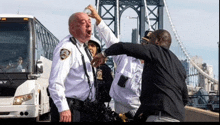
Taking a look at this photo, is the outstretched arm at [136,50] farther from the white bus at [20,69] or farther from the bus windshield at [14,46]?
the bus windshield at [14,46]

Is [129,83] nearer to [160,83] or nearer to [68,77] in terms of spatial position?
[68,77]

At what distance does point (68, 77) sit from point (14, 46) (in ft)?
20.4

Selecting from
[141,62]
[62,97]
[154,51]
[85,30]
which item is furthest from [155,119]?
[141,62]

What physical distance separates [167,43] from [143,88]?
0.35 metres

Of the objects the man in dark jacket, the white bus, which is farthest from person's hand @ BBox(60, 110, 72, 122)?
the white bus

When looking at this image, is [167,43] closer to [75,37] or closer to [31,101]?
[75,37]

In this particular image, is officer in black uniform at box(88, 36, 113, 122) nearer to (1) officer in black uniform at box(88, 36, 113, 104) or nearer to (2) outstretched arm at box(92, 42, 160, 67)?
(1) officer in black uniform at box(88, 36, 113, 104)

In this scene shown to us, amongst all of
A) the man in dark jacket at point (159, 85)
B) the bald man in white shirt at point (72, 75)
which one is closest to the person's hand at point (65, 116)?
the bald man in white shirt at point (72, 75)

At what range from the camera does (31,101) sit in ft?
28.6

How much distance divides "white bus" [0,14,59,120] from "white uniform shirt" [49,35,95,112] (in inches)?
205

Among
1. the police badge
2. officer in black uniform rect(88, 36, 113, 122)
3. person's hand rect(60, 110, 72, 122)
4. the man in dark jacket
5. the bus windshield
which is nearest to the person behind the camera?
the man in dark jacket

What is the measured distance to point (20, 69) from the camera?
9.19 meters

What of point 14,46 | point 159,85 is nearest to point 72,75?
point 159,85

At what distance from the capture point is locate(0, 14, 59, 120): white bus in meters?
8.73
